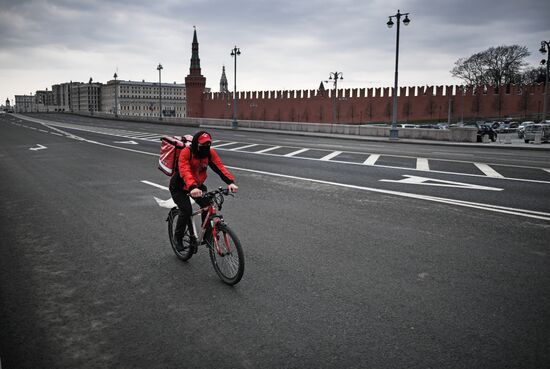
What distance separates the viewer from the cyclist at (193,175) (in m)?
5.00

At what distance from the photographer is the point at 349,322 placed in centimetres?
392

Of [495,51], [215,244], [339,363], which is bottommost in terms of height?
[339,363]

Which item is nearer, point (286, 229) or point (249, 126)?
point (286, 229)

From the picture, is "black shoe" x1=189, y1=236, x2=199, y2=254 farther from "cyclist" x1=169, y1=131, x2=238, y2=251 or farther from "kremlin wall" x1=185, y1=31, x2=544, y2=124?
"kremlin wall" x1=185, y1=31, x2=544, y2=124

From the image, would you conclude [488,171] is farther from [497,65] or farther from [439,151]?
[497,65]

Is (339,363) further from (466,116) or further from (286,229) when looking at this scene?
(466,116)

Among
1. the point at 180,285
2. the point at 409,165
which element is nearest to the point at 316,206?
the point at 180,285

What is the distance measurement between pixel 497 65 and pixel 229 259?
3584 inches

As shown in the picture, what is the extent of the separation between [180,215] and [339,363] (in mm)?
2982

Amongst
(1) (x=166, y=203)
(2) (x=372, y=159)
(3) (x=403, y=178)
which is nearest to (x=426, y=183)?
(3) (x=403, y=178)

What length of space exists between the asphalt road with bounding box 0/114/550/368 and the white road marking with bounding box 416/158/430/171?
4566mm

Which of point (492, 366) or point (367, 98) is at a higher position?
point (367, 98)

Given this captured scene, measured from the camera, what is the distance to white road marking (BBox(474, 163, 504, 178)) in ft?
41.8

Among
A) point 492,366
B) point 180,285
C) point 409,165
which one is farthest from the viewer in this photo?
point 409,165
